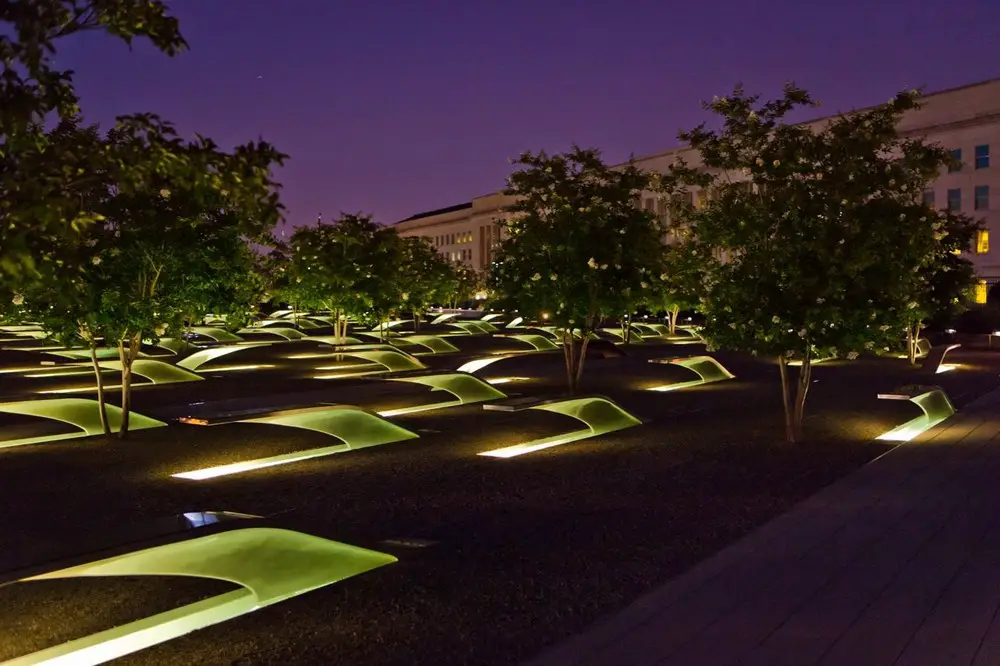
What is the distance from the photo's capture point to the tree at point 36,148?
4.25 m

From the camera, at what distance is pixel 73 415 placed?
15.6 m

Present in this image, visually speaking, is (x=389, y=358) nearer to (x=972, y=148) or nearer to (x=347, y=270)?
(x=347, y=270)

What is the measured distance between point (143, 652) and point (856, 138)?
11.3 m

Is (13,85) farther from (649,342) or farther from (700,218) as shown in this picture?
(649,342)

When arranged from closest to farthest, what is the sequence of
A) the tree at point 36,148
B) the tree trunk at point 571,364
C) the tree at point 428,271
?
the tree at point 36,148
the tree trunk at point 571,364
the tree at point 428,271

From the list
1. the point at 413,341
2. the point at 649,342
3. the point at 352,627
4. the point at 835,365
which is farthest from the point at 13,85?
the point at 649,342

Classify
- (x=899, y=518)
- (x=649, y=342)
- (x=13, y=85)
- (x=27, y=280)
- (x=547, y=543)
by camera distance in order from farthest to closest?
(x=649, y=342) < (x=899, y=518) < (x=547, y=543) < (x=27, y=280) < (x=13, y=85)

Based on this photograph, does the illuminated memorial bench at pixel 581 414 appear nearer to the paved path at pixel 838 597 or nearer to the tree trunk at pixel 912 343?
the paved path at pixel 838 597

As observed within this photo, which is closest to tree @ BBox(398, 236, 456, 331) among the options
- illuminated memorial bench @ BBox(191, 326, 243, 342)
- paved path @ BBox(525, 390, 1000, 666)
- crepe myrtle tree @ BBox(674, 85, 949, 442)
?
illuminated memorial bench @ BBox(191, 326, 243, 342)

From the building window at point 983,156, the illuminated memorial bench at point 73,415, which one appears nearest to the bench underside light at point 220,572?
the illuminated memorial bench at point 73,415

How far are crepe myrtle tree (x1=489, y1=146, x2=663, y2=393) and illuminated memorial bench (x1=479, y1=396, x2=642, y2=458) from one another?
15.3 feet

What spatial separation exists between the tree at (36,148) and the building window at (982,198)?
81239 mm

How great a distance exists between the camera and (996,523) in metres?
8.61

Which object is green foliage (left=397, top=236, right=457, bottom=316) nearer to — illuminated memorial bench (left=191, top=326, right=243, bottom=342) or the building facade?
illuminated memorial bench (left=191, top=326, right=243, bottom=342)
